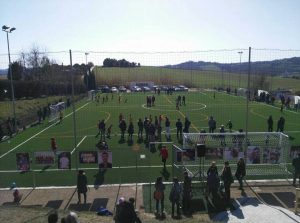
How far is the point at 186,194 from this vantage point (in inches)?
549

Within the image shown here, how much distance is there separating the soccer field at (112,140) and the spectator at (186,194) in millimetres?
3048

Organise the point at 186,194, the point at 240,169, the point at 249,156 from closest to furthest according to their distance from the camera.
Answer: the point at 186,194 → the point at 240,169 → the point at 249,156

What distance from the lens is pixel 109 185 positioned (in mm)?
17438

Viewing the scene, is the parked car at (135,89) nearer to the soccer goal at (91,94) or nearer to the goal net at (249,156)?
the soccer goal at (91,94)

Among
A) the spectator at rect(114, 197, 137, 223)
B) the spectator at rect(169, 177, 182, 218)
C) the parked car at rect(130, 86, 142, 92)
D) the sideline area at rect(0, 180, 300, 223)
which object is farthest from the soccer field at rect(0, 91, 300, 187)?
the parked car at rect(130, 86, 142, 92)

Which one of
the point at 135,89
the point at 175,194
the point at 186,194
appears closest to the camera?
the point at 175,194

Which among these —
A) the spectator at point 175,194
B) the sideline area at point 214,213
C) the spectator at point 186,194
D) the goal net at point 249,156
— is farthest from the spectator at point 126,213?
the goal net at point 249,156

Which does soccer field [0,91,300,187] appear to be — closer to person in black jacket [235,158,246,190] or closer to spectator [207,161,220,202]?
spectator [207,161,220,202]

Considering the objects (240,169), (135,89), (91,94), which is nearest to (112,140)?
(240,169)

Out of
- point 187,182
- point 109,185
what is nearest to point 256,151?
point 187,182

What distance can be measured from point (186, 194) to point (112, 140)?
14.9 meters

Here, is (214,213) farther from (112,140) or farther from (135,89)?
(135,89)

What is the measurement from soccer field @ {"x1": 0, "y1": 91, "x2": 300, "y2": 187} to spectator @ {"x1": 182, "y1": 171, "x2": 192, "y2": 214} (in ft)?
10.00

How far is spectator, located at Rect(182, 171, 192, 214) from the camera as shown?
45.5 ft
